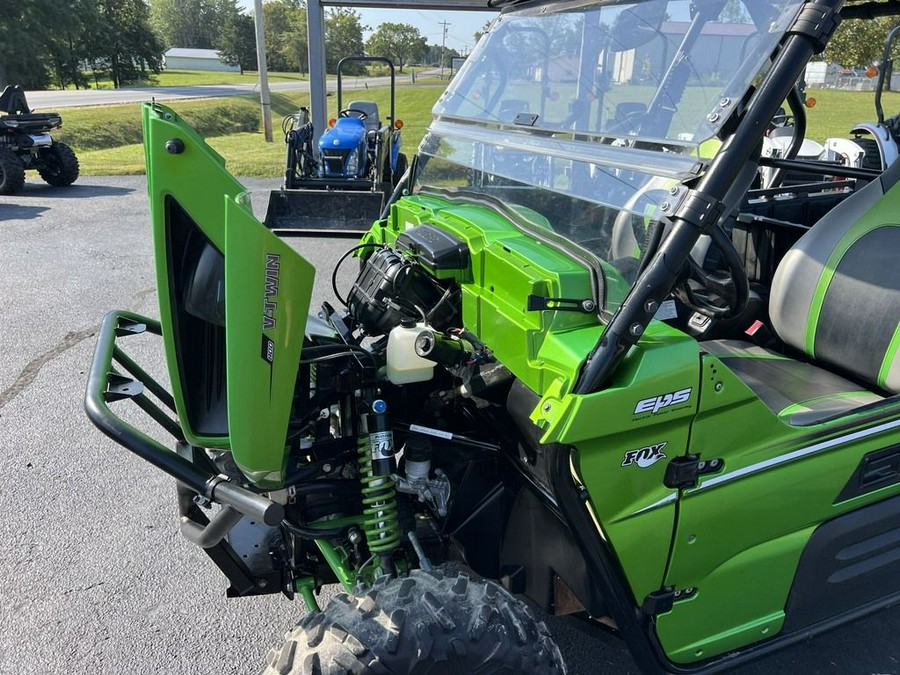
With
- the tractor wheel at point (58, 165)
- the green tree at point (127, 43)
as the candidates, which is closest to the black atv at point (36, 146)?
the tractor wheel at point (58, 165)

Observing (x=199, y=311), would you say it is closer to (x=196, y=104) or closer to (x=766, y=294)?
(x=766, y=294)

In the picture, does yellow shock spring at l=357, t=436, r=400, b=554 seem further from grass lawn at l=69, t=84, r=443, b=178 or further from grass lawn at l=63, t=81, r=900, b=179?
grass lawn at l=63, t=81, r=900, b=179

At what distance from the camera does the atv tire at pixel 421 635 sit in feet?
5.35

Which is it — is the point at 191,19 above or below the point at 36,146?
above

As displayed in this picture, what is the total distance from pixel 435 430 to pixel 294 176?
27.1ft

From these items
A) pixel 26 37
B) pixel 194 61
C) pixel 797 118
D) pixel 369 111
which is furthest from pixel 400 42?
pixel 797 118

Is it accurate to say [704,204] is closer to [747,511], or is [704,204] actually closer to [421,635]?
[747,511]

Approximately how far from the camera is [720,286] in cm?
205

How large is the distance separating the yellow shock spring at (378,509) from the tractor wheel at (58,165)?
1134 centimetres

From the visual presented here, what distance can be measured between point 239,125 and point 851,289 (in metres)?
25.8

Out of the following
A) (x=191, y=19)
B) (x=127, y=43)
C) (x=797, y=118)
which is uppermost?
(x=191, y=19)

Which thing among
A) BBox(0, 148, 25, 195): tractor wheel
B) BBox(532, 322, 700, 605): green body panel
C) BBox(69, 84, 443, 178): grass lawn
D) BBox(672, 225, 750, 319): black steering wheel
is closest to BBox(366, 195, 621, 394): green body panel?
BBox(532, 322, 700, 605): green body panel

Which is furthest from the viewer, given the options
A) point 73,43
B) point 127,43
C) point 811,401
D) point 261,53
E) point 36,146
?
point 127,43

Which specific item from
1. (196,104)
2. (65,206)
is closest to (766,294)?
(65,206)
